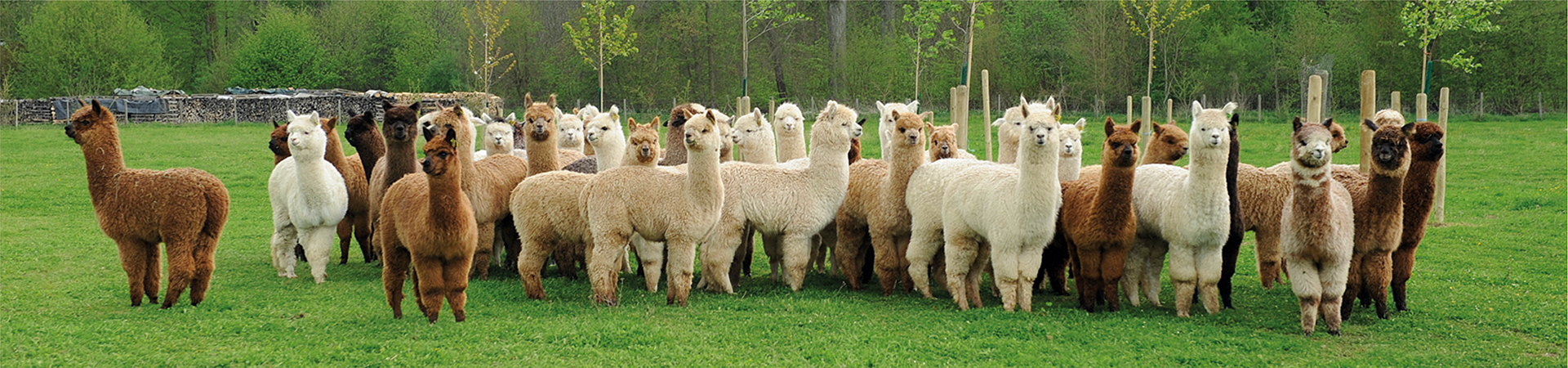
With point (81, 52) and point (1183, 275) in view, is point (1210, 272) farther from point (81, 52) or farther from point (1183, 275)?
point (81, 52)

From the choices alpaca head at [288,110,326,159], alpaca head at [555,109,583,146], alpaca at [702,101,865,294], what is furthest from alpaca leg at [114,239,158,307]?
alpaca head at [555,109,583,146]

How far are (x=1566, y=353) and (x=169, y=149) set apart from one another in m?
23.8

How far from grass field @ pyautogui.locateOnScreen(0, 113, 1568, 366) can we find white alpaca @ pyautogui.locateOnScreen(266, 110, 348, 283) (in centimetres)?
27

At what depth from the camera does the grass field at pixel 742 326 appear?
232 inches

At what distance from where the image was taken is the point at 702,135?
23.3 ft

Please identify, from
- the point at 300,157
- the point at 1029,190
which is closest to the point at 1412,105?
the point at 1029,190

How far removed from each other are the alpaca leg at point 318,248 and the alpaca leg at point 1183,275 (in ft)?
20.8

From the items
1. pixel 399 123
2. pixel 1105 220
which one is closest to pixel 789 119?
pixel 399 123

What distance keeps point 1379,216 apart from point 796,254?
381 centimetres

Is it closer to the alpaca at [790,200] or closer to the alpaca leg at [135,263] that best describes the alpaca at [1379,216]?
the alpaca at [790,200]

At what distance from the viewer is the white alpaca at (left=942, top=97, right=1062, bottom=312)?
22.5 feet

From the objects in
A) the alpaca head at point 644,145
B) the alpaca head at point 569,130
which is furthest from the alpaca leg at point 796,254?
the alpaca head at point 569,130

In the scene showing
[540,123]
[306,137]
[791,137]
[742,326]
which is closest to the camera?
[742,326]

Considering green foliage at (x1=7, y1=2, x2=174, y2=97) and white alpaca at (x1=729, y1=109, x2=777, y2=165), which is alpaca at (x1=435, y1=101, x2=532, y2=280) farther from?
green foliage at (x1=7, y1=2, x2=174, y2=97)
